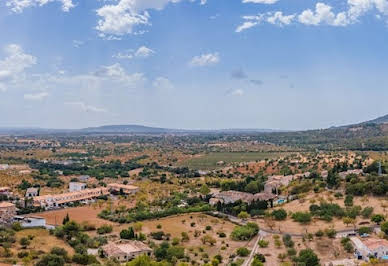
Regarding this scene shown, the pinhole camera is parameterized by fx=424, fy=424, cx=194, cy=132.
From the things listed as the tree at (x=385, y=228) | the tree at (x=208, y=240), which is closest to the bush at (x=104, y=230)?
the tree at (x=208, y=240)

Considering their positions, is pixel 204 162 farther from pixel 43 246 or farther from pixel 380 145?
pixel 43 246

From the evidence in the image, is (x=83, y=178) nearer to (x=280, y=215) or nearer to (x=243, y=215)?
(x=243, y=215)

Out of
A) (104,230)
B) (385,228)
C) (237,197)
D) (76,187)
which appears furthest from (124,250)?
(76,187)

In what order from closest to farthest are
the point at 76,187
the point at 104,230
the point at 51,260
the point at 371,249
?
the point at 51,260 → the point at 371,249 → the point at 104,230 → the point at 76,187

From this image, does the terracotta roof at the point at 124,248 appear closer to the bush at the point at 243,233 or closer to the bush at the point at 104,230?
the bush at the point at 104,230

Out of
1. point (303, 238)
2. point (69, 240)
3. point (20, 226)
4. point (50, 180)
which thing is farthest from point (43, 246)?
point (50, 180)

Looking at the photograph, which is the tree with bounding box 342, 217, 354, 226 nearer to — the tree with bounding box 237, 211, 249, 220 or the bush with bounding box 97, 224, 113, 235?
the tree with bounding box 237, 211, 249, 220

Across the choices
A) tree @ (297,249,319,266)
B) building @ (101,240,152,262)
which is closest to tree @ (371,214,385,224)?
tree @ (297,249,319,266)
